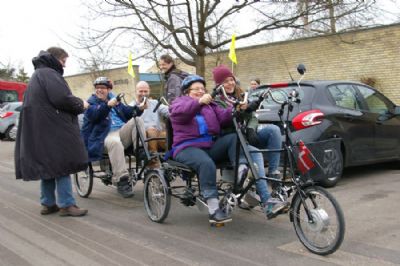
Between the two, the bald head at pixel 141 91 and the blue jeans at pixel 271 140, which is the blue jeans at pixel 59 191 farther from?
the blue jeans at pixel 271 140

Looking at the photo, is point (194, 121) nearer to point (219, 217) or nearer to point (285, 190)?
point (219, 217)

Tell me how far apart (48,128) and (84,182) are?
172cm

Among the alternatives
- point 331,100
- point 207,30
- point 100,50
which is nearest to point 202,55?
point 207,30

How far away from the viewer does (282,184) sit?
4746mm

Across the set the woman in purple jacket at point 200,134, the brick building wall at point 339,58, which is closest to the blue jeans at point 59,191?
the woman in purple jacket at point 200,134

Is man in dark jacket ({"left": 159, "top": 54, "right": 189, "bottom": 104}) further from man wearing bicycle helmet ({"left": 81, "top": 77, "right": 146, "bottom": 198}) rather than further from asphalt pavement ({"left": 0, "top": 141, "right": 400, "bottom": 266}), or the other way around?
asphalt pavement ({"left": 0, "top": 141, "right": 400, "bottom": 266})

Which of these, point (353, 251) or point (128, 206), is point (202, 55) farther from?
point (353, 251)

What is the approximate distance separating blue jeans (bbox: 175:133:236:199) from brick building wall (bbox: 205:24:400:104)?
12.7m

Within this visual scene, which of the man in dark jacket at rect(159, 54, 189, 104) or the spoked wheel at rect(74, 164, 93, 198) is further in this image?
the spoked wheel at rect(74, 164, 93, 198)

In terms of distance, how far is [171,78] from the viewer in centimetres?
703

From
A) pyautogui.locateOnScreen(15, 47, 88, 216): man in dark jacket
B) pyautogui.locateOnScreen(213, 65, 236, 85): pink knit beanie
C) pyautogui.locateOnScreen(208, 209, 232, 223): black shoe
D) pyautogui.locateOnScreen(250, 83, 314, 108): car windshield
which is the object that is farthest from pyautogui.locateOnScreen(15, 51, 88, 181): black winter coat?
pyautogui.locateOnScreen(250, 83, 314, 108): car windshield

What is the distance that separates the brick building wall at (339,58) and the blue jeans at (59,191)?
12.9 m

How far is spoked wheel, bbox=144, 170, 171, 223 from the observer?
17.8 ft

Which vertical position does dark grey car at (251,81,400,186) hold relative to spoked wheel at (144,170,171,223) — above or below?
above
